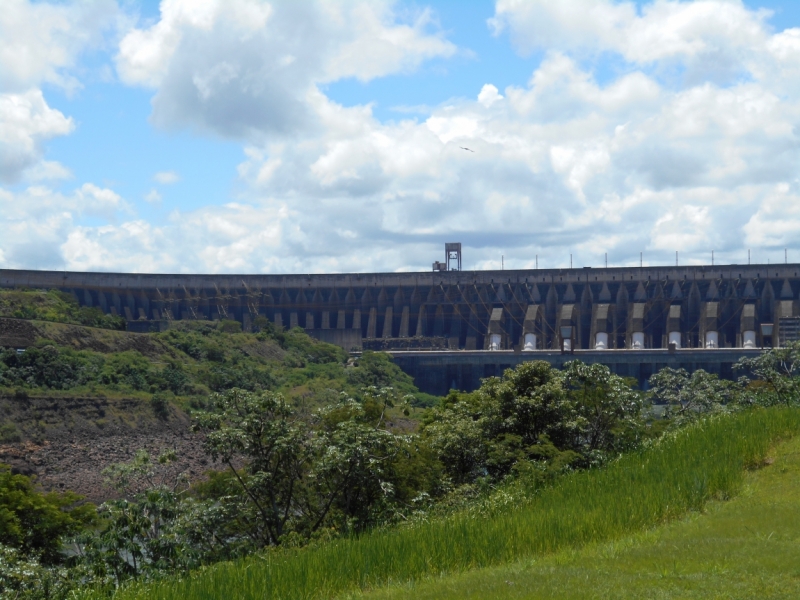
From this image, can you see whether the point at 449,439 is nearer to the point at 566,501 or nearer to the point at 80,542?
the point at 566,501

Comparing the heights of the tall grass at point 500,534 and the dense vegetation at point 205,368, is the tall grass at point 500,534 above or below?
below

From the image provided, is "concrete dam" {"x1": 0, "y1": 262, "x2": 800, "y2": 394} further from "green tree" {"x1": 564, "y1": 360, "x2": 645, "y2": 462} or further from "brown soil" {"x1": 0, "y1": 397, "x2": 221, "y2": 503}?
"green tree" {"x1": 564, "y1": 360, "x2": 645, "y2": 462}

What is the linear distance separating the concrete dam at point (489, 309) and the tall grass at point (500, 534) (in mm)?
63171

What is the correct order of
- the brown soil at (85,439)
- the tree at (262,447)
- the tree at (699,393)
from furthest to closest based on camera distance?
the brown soil at (85,439), the tree at (699,393), the tree at (262,447)

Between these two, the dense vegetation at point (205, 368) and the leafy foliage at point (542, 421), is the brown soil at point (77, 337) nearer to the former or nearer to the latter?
the dense vegetation at point (205, 368)

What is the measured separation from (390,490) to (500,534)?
4375mm

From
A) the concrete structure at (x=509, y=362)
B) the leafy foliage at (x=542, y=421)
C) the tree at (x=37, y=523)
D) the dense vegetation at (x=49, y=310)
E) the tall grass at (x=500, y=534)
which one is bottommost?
the tree at (x=37, y=523)

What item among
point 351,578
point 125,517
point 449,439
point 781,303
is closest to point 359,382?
point 781,303

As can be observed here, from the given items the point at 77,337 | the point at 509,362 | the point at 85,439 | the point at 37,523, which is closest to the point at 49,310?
the point at 77,337

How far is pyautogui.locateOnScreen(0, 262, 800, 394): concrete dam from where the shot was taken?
84.4 metres

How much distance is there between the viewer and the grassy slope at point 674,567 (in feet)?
35.7

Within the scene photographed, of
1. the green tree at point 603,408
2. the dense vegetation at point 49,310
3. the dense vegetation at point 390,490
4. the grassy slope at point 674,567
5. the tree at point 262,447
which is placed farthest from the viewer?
the dense vegetation at point 49,310

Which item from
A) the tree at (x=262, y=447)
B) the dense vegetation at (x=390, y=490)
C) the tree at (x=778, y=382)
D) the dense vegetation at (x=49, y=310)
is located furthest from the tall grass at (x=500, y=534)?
the dense vegetation at (x=49, y=310)

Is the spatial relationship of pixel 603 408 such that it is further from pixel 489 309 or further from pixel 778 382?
pixel 489 309
